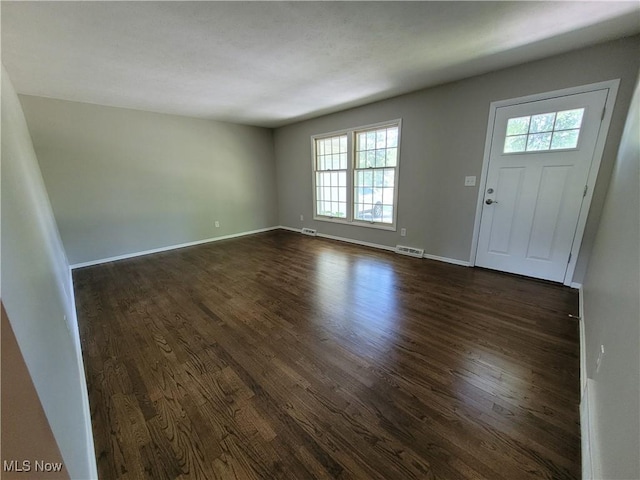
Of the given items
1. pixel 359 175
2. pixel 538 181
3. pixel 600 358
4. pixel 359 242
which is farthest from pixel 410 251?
pixel 600 358

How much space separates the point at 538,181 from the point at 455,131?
3.76 feet

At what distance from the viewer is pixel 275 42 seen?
2.14 meters

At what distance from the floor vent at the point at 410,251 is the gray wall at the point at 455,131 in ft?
0.28

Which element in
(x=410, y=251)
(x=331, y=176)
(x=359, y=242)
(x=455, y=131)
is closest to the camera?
(x=455, y=131)

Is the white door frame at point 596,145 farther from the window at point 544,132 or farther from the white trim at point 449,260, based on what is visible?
the white trim at point 449,260

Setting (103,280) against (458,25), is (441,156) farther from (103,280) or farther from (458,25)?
(103,280)

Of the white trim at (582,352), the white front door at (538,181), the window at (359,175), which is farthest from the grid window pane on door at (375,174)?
the white trim at (582,352)

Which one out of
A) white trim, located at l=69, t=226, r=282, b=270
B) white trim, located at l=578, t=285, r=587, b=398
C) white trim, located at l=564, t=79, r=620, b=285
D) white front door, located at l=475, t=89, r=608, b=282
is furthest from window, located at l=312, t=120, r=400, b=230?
white trim, located at l=578, t=285, r=587, b=398

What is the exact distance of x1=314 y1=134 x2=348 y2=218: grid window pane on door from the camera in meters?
4.84

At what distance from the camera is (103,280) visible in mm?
3271

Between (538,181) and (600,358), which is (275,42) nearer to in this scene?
(600,358)

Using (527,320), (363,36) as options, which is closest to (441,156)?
(363,36)

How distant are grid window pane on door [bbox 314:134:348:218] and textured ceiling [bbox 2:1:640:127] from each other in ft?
5.08

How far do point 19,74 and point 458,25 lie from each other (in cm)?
430
